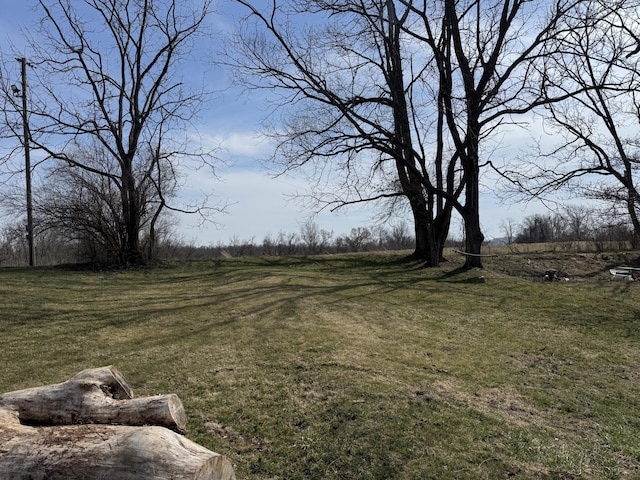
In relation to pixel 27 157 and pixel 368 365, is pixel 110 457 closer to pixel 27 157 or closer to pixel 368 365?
pixel 368 365

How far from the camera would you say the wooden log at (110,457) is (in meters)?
2.38

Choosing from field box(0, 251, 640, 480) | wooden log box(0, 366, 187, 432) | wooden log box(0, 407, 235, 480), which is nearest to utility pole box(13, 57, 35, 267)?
field box(0, 251, 640, 480)

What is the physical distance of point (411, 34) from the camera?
50.1 feet

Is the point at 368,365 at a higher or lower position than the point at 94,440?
lower

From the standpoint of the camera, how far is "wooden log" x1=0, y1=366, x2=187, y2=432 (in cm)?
308

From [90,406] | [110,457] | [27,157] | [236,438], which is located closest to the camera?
[110,457]

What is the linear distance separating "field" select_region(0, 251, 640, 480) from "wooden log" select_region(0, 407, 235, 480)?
3.82 ft

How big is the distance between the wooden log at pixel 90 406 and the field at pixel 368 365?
0.85 m

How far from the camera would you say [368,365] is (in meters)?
5.62

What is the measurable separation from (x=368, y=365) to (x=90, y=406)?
328 centimetres

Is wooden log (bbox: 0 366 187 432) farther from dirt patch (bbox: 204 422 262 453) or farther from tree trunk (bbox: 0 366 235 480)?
dirt patch (bbox: 204 422 262 453)

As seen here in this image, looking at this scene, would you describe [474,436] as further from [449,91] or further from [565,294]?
[449,91]

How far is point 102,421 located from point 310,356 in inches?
122

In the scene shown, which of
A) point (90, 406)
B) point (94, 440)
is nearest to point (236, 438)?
point (90, 406)
